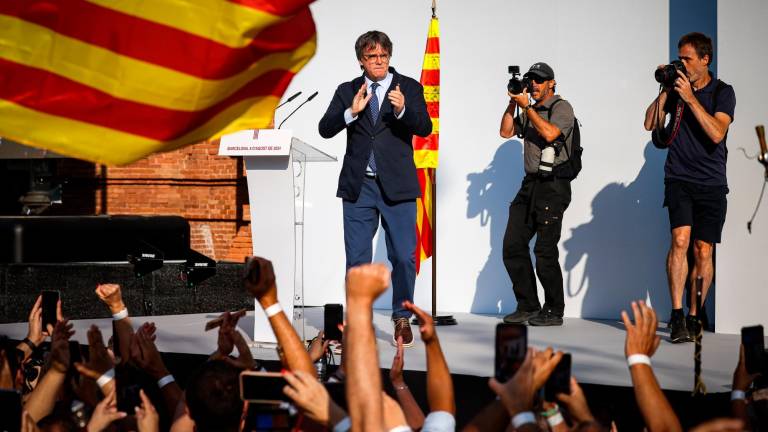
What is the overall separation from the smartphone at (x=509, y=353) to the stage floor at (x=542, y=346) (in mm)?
1884

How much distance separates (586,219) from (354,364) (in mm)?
5494

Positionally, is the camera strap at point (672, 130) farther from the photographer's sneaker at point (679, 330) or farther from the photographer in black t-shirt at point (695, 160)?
the photographer's sneaker at point (679, 330)

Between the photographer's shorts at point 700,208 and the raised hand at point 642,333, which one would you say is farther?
the photographer's shorts at point 700,208

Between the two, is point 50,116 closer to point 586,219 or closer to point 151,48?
point 151,48

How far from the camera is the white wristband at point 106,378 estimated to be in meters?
3.73

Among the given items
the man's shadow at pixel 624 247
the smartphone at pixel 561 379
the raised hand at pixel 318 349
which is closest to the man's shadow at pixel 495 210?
the man's shadow at pixel 624 247

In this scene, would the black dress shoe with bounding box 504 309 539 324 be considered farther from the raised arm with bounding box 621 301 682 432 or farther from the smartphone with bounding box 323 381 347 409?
the smartphone with bounding box 323 381 347 409

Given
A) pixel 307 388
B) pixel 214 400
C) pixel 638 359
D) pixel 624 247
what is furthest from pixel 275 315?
pixel 624 247

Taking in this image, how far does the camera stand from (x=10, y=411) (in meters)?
3.11

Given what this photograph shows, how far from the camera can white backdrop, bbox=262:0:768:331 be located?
7.57 metres

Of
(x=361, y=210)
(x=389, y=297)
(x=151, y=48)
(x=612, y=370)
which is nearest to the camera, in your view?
(x=151, y=48)

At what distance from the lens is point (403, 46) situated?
8.42 metres

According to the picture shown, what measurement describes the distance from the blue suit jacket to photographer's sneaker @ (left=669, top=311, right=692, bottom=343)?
173cm

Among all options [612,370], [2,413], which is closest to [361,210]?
[612,370]
